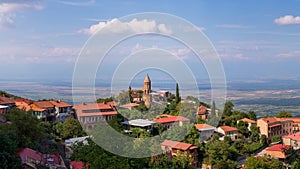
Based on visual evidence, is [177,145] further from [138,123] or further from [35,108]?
[35,108]

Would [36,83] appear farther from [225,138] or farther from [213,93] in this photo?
[213,93]

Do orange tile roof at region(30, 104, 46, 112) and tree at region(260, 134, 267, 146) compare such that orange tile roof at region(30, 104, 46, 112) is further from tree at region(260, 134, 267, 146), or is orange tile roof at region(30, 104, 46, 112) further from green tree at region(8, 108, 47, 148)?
tree at region(260, 134, 267, 146)

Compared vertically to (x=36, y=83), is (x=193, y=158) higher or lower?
lower

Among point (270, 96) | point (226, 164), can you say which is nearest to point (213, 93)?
point (226, 164)

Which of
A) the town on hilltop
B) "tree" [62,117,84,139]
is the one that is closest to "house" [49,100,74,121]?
the town on hilltop

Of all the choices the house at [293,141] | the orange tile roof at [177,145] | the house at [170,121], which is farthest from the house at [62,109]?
the house at [293,141]

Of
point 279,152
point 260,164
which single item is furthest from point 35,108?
point 279,152
